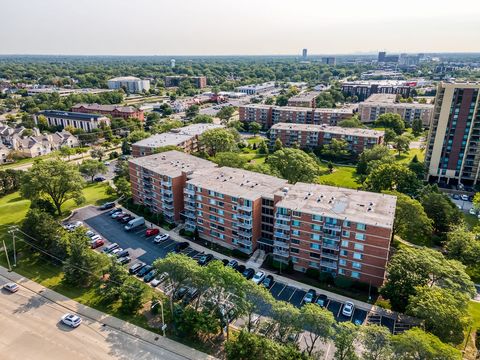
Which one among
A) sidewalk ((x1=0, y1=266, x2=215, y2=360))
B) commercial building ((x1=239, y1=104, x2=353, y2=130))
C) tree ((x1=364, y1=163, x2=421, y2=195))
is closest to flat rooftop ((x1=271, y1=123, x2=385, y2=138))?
commercial building ((x1=239, y1=104, x2=353, y2=130))

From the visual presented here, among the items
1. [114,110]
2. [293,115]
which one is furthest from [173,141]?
[114,110]

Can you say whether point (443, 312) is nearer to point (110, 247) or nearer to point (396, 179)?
point (396, 179)

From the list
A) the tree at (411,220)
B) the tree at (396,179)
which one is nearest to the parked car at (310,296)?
the tree at (411,220)

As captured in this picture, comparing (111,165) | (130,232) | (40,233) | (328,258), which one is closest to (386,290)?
(328,258)

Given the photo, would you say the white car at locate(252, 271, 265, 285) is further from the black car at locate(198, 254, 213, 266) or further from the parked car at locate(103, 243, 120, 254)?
the parked car at locate(103, 243, 120, 254)

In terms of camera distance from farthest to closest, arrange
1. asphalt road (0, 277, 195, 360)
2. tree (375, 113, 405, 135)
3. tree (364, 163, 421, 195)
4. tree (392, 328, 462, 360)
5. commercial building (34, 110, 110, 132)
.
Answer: commercial building (34, 110, 110, 132), tree (375, 113, 405, 135), tree (364, 163, 421, 195), asphalt road (0, 277, 195, 360), tree (392, 328, 462, 360)

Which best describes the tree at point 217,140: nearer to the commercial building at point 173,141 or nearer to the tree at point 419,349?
the commercial building at point 173,141
